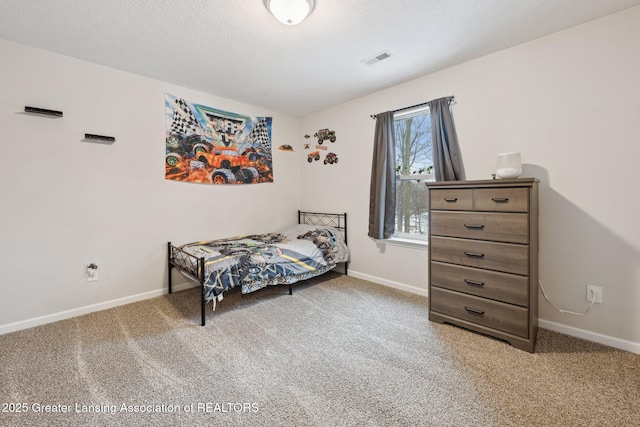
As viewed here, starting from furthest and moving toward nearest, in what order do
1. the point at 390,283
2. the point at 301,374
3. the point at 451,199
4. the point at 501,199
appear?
the point at 390,283, the point at 451,199, the point at 501,199, the point at 301,374

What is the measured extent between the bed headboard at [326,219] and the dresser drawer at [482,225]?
1.56 m

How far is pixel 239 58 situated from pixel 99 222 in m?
2.07

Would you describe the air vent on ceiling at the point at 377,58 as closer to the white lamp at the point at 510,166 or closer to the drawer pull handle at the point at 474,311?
the white lamp at the point at 510,166

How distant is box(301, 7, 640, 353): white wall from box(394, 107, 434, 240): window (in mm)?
425

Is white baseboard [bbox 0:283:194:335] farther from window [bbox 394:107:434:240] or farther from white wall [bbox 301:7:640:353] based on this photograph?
white wall [bbox 301:7:640:353]

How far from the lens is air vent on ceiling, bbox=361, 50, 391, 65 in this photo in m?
2.45

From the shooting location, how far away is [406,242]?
3.12 m

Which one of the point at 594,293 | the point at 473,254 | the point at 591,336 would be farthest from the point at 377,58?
the point at 591,336

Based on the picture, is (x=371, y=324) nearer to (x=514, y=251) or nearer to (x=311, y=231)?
(x=514, y=251)

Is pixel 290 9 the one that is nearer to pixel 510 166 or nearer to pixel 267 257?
pixel 510 166

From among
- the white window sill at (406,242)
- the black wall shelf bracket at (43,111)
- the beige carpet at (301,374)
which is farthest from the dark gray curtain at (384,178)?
the black wall shelf bracket at (43,111)

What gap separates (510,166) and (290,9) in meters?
1.93

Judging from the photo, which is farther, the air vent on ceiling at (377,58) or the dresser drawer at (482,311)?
the air vent on ceiling at (377,58)

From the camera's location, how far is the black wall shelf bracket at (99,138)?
8.29ft
